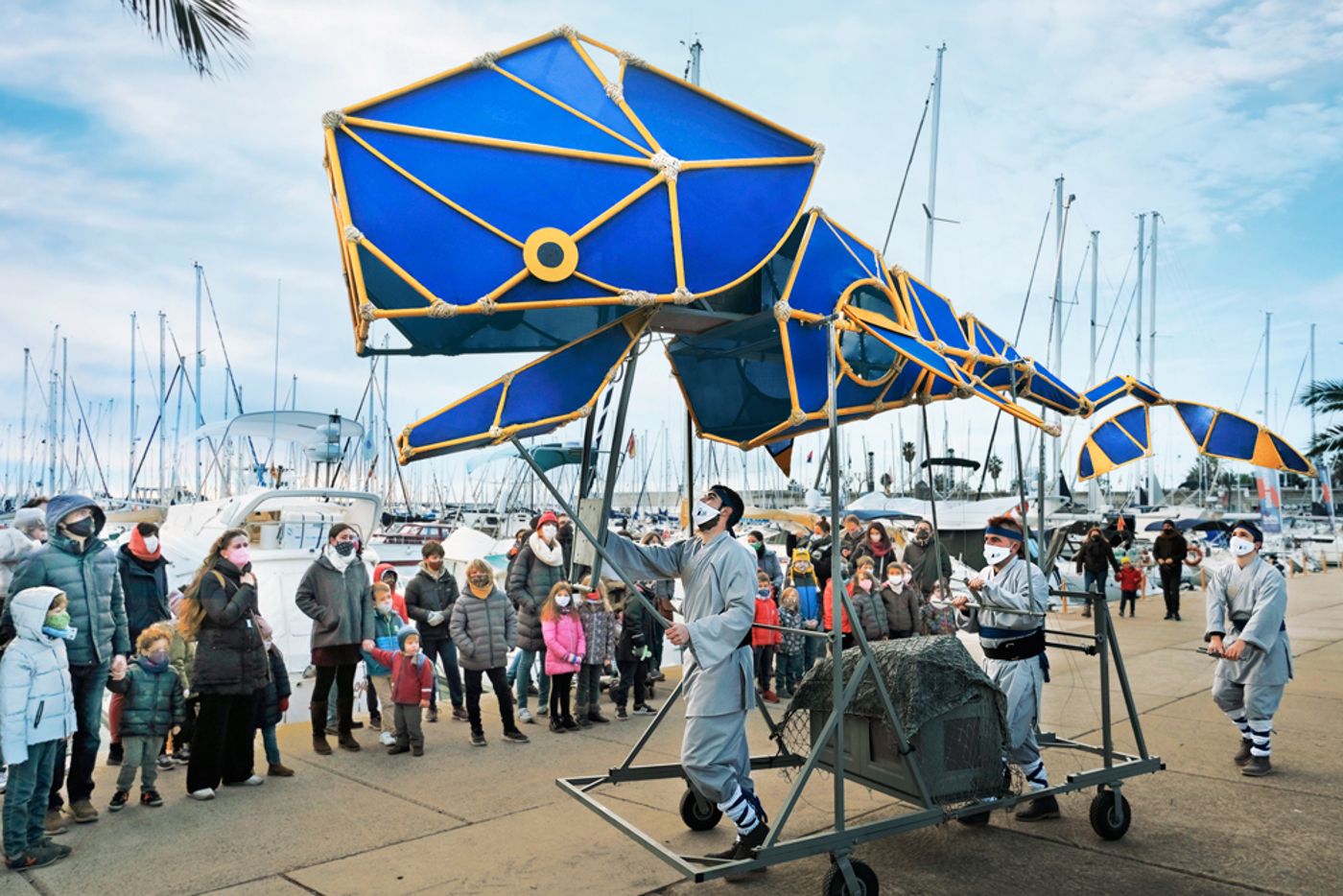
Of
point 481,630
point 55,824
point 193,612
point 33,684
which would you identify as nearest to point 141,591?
point 193,612

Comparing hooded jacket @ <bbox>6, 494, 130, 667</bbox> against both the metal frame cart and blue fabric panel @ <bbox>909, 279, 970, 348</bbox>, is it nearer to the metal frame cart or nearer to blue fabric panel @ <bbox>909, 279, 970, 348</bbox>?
the metal frame cart

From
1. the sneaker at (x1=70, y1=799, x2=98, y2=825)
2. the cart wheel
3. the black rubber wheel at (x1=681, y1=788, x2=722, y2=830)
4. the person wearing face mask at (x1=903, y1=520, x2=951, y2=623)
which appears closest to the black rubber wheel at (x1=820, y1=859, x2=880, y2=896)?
the black rubber wheel at (x1=681, y1=788, x2=722, y2=830)

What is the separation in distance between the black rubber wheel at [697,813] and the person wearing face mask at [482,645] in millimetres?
2461

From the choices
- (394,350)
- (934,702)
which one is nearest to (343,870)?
(394,350)

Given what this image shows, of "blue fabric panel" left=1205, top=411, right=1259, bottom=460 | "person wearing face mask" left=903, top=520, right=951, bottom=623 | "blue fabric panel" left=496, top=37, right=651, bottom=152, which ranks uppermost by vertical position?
"blue fabric panel" left=496, top=37, right=651, bottom=152

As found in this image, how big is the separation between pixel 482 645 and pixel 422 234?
4079mm

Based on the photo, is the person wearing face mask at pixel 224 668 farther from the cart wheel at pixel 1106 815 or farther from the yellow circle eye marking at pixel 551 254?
the cart wheel at pixel 1106 815

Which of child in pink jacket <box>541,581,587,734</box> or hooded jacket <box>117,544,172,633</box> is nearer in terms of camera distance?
hooded jacket <box>117,544,172,633</box>

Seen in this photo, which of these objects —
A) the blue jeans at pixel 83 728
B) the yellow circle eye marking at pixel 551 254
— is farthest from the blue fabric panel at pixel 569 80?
the blue jeans at pixel 83 728

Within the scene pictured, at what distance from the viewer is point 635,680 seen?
8.89 metres

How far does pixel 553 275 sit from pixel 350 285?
88 cm

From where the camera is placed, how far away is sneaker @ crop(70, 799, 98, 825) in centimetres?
544

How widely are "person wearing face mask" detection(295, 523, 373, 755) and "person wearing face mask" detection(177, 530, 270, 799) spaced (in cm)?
86

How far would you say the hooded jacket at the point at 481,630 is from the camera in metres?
7.54
